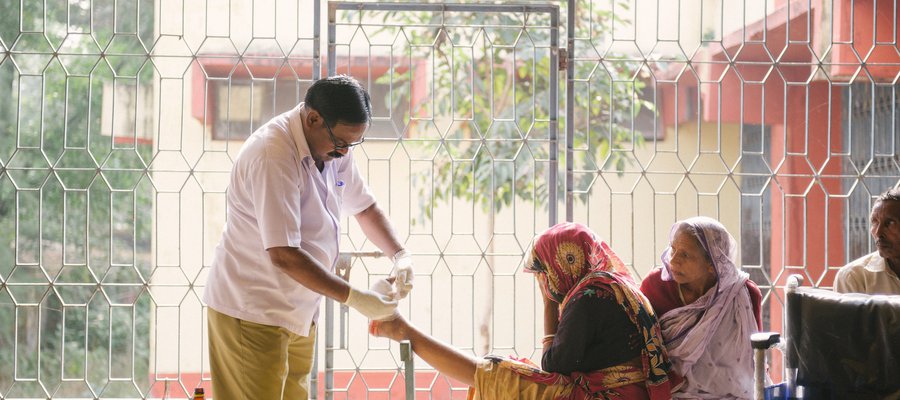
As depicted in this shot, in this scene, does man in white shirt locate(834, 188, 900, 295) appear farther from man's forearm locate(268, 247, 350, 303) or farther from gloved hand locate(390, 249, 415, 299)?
man's forearm locate(268, 247, 350, 303)

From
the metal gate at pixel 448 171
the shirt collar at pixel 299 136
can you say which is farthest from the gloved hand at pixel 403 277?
the metal gate at pixel 448 171

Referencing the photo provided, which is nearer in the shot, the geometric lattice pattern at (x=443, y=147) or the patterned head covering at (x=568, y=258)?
the patterned head covering at (x=568, y=258)

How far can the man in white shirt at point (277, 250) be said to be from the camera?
2105 mm

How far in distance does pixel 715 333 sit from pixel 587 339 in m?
0.45

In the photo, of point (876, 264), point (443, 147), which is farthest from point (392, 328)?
point (876, 264)

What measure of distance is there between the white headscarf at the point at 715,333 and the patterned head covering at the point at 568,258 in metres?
0.25

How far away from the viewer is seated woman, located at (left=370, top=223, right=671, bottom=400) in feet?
7.72

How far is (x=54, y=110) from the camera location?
4789 mm

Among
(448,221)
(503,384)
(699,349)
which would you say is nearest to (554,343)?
(503,384)

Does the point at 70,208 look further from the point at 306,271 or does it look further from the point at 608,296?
the point at 608,296

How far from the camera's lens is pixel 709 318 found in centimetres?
250

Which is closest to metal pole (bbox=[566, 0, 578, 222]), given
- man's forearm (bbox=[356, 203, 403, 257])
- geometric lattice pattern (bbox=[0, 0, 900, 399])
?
geometric lattice pattern (bbox=[0, 0, 900, 399])

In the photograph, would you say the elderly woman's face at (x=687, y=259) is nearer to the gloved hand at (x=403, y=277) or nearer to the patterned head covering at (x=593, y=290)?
the patterned head covering at (x=593, y=290)

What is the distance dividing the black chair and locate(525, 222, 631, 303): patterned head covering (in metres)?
0.46
